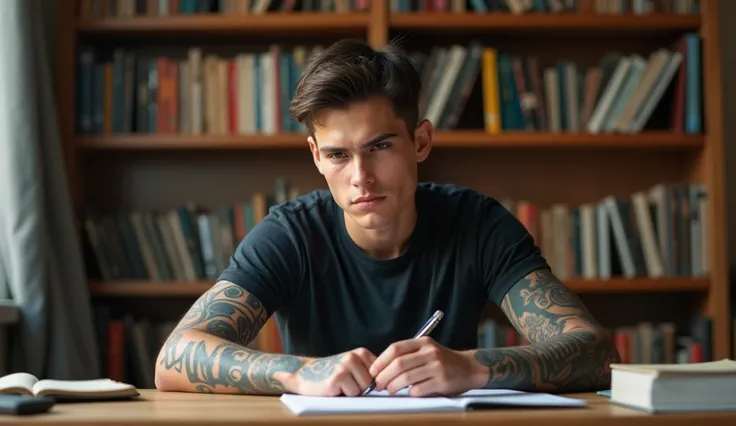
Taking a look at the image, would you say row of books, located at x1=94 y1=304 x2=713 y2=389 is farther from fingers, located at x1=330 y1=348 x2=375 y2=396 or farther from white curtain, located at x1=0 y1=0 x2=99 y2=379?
fingers, located at x1=330 y1=348 x2=375 y2=396

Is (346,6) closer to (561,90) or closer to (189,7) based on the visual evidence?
(189,7)

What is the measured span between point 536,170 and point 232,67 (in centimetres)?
106

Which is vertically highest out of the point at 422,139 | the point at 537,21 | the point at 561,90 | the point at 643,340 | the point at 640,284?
the point at 537,21

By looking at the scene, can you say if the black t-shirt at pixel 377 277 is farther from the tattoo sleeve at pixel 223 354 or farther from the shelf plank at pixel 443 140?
the shelf plank at pixel 443 140

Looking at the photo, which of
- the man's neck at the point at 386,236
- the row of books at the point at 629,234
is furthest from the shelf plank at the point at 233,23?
the man's neck at the point at 386,236

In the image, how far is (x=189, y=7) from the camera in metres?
3.07

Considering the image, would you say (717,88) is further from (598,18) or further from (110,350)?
(110,350)

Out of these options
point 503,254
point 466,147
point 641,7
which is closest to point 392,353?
point 503,254

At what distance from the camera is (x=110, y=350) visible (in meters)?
3.07

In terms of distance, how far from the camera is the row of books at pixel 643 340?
3076mm

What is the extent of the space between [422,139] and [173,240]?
1.42 m

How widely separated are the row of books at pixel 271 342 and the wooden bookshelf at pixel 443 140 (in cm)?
52

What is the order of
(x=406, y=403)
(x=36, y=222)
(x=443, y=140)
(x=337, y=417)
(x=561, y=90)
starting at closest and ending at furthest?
1. (x=337, y=417)
2. (x=406, y=403)
3. (x=36, y=222)
4. (x=443, y=140)
5. (x=561, y=90)

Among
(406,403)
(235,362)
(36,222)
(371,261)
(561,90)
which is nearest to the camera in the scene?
(406,403)
